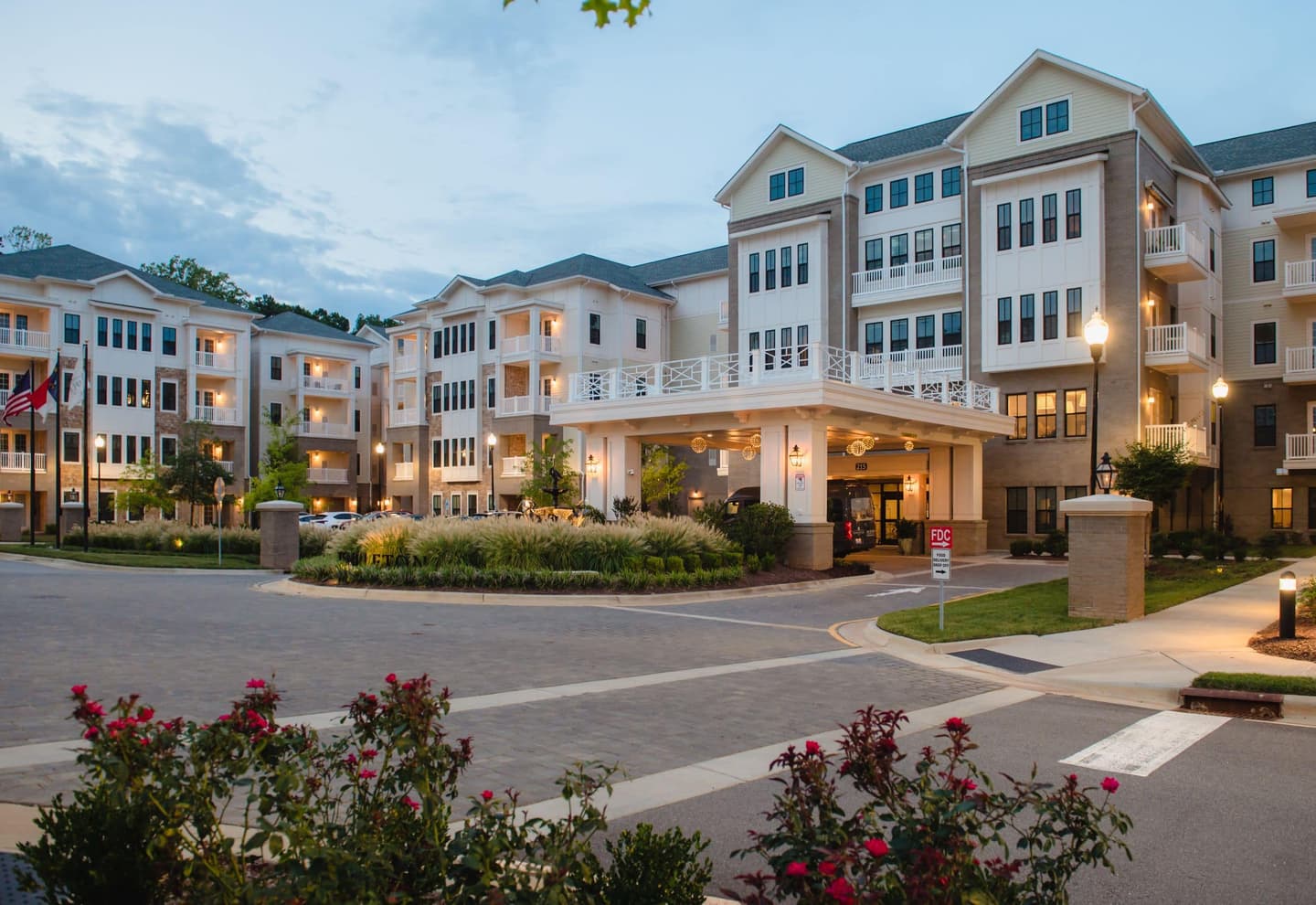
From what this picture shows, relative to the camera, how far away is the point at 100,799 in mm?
4141

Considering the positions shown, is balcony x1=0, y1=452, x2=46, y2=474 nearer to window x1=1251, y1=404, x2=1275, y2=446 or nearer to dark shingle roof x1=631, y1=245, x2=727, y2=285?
dark shingle roof x1=631, y1=245, x2=727, y2=285

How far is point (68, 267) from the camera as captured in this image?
5269 centimetres

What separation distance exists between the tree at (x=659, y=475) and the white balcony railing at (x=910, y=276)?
39.2 ft

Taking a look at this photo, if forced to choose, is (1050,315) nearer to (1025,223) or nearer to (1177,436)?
(1025,223)

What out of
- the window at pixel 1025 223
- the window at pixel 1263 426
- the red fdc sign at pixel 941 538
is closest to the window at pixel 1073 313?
the window at pixel 1025 223

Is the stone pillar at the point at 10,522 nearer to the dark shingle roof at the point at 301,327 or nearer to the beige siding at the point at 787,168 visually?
the dark shingle roof at the point at 301,327

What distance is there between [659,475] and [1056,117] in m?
21.9

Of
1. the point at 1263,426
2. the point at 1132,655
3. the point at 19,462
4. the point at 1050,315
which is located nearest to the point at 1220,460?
the point at 1263,426

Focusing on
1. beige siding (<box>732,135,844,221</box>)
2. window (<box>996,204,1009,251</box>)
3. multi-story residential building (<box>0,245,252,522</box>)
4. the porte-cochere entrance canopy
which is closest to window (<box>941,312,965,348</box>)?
window (<box>996,204,1009,251</box>)

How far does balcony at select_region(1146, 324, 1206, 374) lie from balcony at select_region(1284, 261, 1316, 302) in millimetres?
5326

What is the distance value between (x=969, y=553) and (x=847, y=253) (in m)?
14.8

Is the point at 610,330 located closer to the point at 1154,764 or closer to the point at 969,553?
the point at 969,553

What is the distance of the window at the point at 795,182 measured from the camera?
145 ft

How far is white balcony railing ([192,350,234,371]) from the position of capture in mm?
58812
